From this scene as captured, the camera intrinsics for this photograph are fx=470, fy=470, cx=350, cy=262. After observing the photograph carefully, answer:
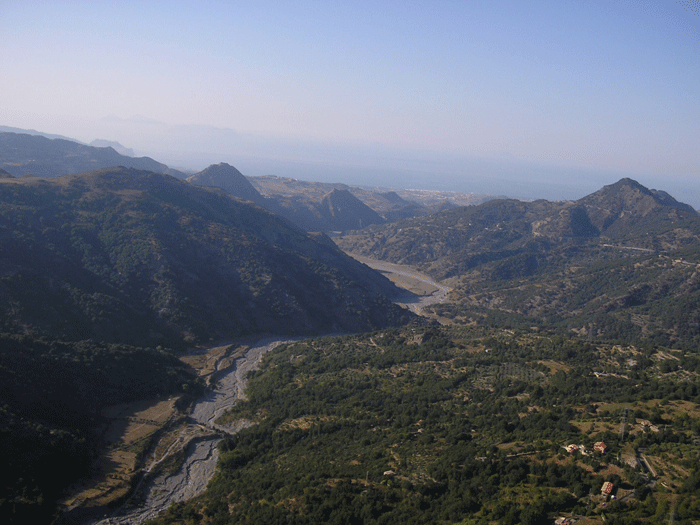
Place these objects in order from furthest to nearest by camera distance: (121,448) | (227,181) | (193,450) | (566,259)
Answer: (227,181) → (566,259) → (193,450) → (121,448)

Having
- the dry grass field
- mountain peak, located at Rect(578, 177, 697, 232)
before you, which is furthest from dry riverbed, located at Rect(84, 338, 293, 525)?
mountain peak, located at Rect(578, 177, 697, 232)

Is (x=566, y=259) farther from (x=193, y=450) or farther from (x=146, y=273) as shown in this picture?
(x=193, y=450)

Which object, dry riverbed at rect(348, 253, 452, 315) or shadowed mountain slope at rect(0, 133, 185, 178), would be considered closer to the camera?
dry riverbed at rect(348, 253, 452, 315)

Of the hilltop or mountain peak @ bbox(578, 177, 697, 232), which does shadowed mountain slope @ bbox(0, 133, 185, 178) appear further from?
mountain peak @ bbox(578, 177, 697, 232)

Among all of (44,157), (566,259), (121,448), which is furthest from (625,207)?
(44,157)

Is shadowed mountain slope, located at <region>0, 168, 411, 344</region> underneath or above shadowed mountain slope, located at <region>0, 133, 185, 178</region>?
underneath

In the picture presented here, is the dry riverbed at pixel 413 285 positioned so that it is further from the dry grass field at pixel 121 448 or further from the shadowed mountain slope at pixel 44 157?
the shadowed mountain slope at pixel 44 157

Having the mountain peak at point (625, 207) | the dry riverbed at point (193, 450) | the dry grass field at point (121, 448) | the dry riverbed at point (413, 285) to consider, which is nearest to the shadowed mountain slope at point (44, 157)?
the dry riverbed at point (413, 285)

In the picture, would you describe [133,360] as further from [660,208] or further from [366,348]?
[660,208]
